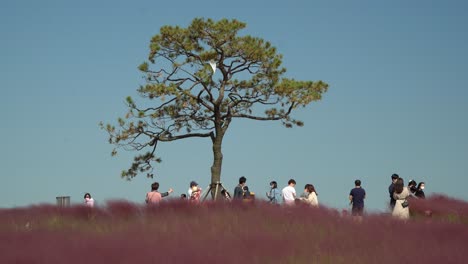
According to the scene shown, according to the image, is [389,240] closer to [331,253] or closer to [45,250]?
[331,253]

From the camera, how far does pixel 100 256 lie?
9.15 m

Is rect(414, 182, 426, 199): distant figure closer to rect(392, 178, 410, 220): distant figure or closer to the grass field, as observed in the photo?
rect(392, 178, 410, 220): distant figure

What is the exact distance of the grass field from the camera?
9.41 m

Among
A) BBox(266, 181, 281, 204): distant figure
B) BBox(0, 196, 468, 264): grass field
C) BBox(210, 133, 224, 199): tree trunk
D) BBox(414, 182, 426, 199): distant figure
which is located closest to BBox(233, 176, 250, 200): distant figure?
BBox(266, 181, 281, 204): distant figure

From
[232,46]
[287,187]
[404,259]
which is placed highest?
[232,46]

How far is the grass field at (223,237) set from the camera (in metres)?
9.41

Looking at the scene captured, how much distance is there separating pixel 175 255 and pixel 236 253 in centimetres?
117

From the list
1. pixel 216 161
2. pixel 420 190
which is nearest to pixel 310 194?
pixel 420 190

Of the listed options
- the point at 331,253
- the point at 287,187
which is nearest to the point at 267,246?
the point at 331,253

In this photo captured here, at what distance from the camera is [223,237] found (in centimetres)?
1195

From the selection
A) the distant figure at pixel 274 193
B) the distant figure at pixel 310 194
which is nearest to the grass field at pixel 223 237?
the distant figure at pixel 310 194

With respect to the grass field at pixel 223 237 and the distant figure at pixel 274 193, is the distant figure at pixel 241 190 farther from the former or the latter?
the grass field at pixel 223 237

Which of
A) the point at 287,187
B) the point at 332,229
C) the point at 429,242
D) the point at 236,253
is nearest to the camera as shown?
the point at 236,253

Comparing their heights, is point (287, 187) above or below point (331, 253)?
above
